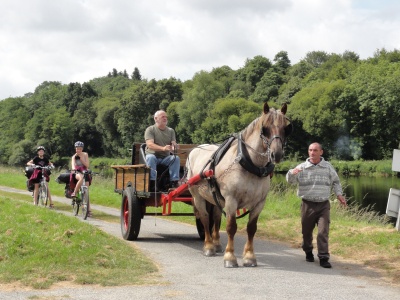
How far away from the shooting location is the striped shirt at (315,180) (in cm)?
944

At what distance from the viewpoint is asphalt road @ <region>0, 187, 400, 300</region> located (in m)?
6.97

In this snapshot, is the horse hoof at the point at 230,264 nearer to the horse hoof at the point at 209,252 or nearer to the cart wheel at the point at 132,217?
the horse hoof at the point at 209,252

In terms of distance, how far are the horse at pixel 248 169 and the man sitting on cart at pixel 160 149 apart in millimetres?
1693

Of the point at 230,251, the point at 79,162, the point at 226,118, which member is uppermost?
the point at 226,118

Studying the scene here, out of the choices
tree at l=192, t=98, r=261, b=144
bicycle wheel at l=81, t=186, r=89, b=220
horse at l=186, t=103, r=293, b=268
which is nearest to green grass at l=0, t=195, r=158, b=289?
horse at l=186, t=103, r=293, b=268

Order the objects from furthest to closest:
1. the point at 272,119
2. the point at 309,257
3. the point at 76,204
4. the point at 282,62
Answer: the point at 282,62 → the point at 76,204 → the point at 309,257 → the point at 272,119

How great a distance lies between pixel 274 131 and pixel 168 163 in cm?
345

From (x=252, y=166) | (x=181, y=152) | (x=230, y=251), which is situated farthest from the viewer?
(x=181, y=152)

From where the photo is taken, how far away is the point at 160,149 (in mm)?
11070

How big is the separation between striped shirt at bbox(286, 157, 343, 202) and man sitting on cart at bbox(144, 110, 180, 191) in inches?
105

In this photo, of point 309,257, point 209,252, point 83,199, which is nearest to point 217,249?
point 209,252

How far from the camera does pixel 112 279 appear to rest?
7.76 metres

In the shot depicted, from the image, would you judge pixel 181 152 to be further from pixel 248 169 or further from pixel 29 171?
pixel 29 171

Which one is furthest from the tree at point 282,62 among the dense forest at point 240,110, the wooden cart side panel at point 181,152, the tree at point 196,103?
the wooden cart side panel at point 181,152
